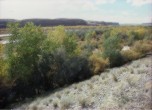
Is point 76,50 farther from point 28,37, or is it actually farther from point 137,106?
point 137,106

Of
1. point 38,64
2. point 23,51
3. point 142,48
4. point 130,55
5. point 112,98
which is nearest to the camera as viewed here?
point 112,98

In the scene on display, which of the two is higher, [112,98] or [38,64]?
[112,98]

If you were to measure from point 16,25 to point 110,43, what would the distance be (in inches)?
730

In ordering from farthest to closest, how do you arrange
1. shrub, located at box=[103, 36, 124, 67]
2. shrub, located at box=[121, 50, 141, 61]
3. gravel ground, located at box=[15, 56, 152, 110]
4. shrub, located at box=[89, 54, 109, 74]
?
shrub, located at box=[121, 50, 141, 61] → shrub, located at box=[103, 36, 124, 67] → shrub, located at box=[89, 54, 109, 74] → gravel ground, located at box=[15, 56, 152, 110]

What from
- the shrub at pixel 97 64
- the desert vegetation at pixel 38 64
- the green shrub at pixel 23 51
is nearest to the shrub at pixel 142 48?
the desert vegetation at pixel 38 64

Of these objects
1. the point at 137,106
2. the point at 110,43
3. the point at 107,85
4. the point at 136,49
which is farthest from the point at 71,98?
the point at 136,49

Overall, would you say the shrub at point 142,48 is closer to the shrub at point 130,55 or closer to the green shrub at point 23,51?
the shrub at point 130,55

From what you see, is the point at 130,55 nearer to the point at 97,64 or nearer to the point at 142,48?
the point at 142,48

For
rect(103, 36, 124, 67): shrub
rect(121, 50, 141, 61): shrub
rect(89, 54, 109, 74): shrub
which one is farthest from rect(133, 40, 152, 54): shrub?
rect(89, 54, 109, 74): shrub

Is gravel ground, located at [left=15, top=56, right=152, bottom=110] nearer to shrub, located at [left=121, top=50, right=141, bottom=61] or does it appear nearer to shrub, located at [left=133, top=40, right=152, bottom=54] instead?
shrub, located at [left=121, top=50, right=141, bottom=61]

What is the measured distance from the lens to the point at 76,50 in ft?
117

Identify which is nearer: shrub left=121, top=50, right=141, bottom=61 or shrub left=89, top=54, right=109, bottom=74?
shrub left=89, top=54, right=109, bottom=74

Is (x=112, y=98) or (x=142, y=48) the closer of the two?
(x=112, y=98)

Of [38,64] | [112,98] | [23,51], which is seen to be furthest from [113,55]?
[112,98]
